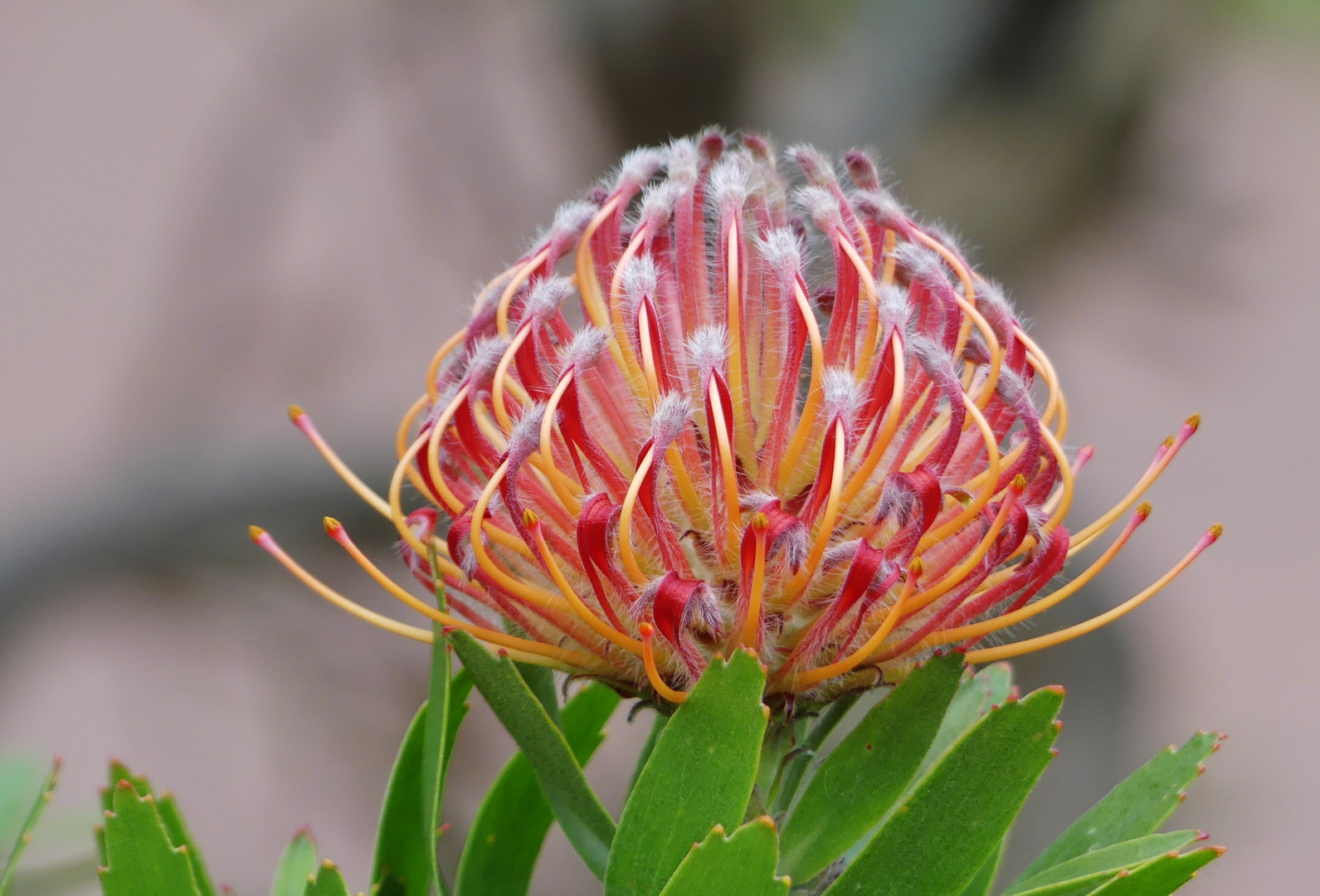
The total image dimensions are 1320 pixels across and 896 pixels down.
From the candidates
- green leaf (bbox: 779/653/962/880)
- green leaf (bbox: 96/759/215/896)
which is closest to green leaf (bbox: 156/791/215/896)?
green leaf (bbox: 96/759/215/896)

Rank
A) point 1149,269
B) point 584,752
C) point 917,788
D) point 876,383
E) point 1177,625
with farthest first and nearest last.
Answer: point 1177,625, point 1149,269, point 584,752, point 876,383, point 917,788

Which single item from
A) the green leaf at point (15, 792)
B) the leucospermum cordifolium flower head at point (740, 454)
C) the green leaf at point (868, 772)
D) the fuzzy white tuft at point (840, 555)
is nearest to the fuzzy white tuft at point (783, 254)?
the leucospermum cordifolium flower head at point (740, 454)

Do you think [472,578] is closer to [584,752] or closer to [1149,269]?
[584,752]

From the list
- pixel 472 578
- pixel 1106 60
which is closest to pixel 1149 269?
pixel 1106 60

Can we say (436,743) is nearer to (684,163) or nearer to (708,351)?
(708,351)

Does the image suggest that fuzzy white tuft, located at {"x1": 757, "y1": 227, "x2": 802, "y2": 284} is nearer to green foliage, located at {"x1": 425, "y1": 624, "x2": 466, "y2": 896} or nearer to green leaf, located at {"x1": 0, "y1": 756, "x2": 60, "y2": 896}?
green foliage, located at {"x1": 425, "y1": 624, "x2": 466, "y2": 896}
